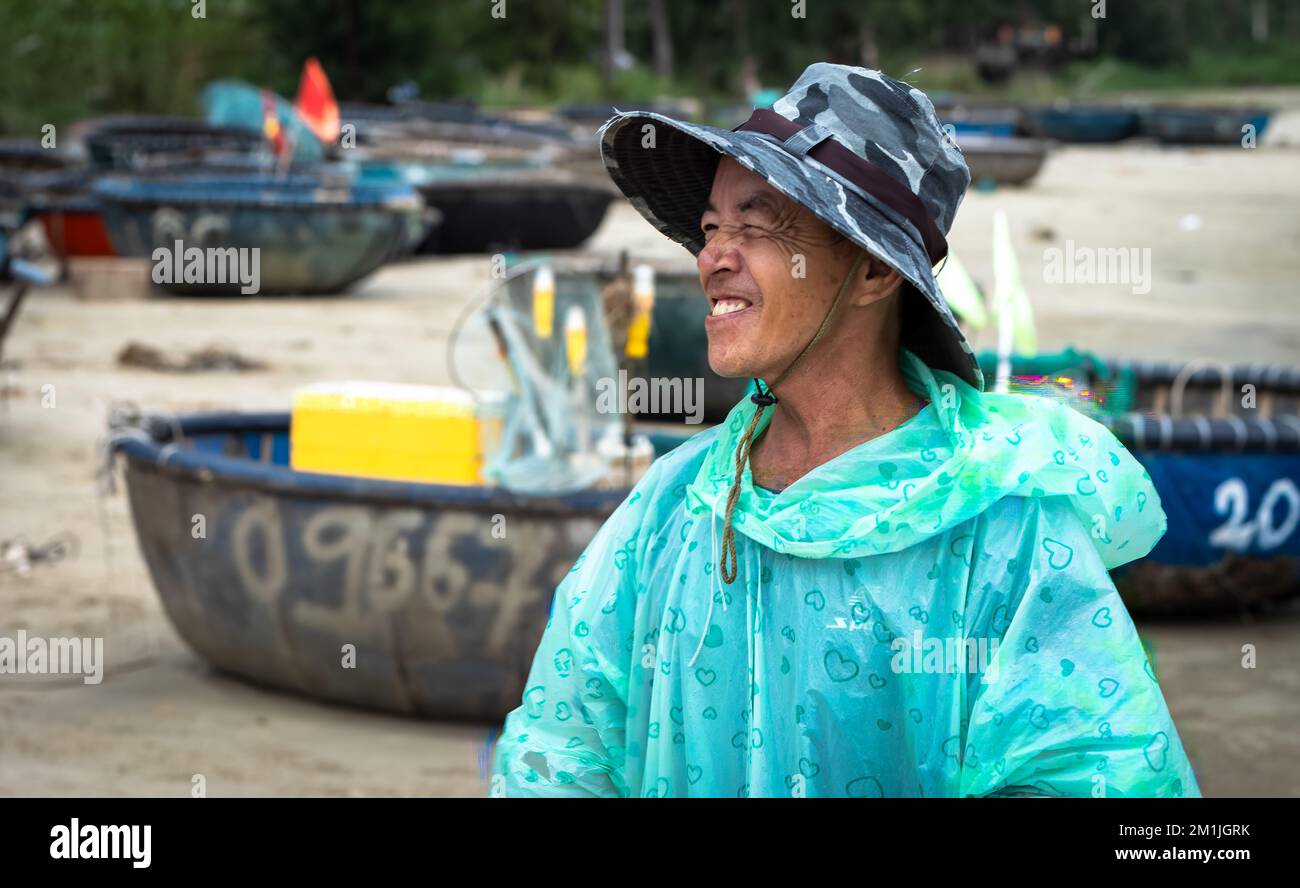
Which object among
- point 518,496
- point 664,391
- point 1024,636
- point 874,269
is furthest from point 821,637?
point 664,391

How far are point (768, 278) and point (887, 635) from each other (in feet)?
1.35

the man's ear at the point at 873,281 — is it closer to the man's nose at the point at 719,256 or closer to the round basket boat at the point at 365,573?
the man's nose at the point at 719,256

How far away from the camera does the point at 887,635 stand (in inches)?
75.7

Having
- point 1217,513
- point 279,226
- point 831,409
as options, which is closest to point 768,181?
point 831,409

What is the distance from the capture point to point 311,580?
5.06 m

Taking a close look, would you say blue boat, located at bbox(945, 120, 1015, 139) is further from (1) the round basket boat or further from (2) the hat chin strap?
(2) the hat chin strap

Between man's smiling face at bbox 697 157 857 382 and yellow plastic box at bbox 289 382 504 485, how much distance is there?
3394mm

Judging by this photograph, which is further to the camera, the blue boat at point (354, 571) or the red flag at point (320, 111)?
the red flag at point (320, 111)

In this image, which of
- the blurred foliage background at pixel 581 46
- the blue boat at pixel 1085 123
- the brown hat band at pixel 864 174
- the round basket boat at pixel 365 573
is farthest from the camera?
the blue boat at pixel 1085 123

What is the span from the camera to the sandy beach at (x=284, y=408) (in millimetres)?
4918

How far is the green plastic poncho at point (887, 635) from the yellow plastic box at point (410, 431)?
332 centimetres

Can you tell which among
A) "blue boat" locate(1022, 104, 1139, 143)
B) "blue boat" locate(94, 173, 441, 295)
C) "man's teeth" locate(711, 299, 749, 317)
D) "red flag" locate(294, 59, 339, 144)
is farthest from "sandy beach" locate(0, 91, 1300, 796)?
"blue boat" locate(1022, 104, 1139, 143)

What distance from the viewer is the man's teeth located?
2.04m

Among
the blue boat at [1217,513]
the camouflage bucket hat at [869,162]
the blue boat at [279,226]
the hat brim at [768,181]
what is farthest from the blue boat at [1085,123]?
the camouflage bucket hat at [869,162]
